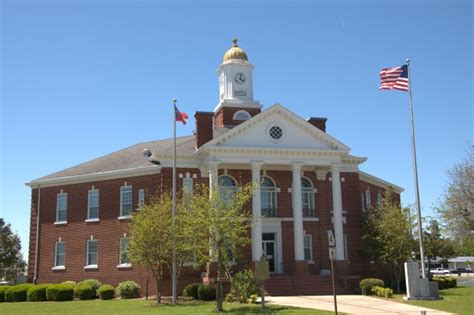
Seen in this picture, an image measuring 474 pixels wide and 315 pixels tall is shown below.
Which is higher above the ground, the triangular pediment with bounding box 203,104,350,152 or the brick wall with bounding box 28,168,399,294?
the triangular pediment with bounding box 203,104,350,152

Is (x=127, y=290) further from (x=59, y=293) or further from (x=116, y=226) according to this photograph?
(x=116, y=226)

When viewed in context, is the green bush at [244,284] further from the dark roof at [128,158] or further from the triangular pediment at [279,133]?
the dark roof at [128,158]

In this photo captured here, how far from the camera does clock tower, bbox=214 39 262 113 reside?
1751 inches

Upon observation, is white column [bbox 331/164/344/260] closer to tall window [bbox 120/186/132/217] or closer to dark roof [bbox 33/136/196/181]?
dark roof [bbox 33/136/196/181]

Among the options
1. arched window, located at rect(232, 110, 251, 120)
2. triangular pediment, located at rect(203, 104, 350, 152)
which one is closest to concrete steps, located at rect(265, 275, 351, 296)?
triangular pediment, located at rect(203, 104, 350, 152)

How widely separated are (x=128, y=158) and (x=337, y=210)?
16.4 metres

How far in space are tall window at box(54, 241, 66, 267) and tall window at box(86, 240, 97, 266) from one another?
215 cm

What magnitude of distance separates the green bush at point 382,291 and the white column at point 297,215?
17.0 feet

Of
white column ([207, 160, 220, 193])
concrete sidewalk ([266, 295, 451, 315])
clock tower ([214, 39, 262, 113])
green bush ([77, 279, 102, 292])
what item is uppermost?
clock tower ([214, 39, 262, 113])

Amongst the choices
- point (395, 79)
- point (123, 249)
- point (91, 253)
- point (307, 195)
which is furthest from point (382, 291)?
point (91, 253)

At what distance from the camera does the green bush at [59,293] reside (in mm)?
33000

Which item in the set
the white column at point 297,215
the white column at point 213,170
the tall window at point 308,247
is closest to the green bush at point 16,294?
the white column at point 213,170

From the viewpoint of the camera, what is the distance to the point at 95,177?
3984 cm

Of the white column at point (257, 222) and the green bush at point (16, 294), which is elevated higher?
the white column at point (257, 222)
